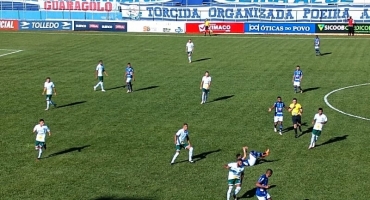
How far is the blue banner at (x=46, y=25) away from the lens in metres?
81.9

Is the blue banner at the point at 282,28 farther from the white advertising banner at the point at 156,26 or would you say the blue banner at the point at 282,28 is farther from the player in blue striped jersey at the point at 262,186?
the player in blue striped jersey at the point at 262,186

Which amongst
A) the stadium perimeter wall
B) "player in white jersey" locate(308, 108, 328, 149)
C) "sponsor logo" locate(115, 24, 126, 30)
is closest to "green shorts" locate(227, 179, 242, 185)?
"player in white jersey" locate(308, 108, 328, 149)

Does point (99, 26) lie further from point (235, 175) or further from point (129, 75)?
point (235, 175)

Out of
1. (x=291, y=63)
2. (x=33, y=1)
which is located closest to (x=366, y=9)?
(x=291, y=63)

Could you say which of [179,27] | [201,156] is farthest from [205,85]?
[179,27]

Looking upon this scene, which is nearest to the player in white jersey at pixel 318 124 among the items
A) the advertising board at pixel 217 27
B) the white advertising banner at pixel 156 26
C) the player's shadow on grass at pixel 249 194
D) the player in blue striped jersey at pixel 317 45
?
the player's shadow on grass at pixel 249 194

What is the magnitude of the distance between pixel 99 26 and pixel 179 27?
11969 mm

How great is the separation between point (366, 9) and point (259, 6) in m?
15.5

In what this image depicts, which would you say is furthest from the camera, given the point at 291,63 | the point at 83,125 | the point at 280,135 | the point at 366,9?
the point at 366,9

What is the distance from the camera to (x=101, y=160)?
24953 mm

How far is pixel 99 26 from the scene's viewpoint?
81062 mm

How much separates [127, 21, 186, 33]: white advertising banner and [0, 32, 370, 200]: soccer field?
1986cm

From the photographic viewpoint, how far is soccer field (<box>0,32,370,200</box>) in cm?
2206

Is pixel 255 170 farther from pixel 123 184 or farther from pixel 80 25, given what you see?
pixel 80 25
